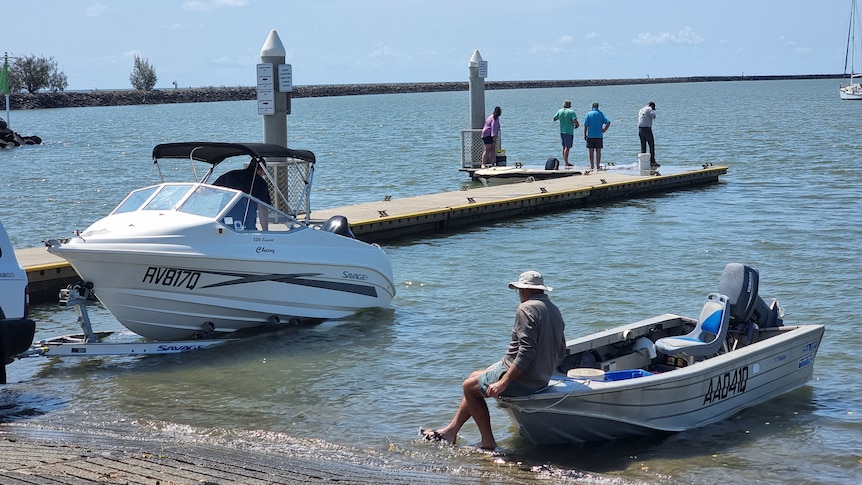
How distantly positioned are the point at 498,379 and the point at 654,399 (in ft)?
4.54

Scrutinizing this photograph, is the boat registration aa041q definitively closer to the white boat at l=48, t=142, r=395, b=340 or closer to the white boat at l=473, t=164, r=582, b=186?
the white boat at l=48, t=142, r=395, b=340

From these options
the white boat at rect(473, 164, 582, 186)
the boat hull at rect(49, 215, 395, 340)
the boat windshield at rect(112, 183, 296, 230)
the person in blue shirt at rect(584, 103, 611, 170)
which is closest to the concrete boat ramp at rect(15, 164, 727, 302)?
the white boat at rect(473, 164, 582, 186)

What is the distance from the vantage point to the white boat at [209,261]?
37.3ft

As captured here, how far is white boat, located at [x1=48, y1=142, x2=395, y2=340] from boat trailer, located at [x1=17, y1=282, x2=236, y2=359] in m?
0.25

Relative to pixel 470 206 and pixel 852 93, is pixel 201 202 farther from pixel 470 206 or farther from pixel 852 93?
pixel 852 93

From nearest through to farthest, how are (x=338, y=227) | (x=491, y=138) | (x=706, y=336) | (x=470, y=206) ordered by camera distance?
(x=706, y=336) → (x=338, y=227) → (x=470, y=206) → (x=491, y=138)

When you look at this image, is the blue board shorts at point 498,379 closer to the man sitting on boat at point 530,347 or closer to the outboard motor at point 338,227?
the man sitting on boat at point 530,347

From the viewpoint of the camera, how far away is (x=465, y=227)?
71.2ft

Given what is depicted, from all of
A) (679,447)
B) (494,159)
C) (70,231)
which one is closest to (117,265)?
(679,447)

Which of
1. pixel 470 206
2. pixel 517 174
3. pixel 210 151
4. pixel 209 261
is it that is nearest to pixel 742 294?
pixel 209 261

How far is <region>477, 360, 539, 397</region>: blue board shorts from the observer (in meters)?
8.24

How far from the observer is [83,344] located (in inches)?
437

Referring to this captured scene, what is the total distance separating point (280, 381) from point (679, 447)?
455 centimetres

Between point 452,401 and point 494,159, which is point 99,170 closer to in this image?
point 494,159
